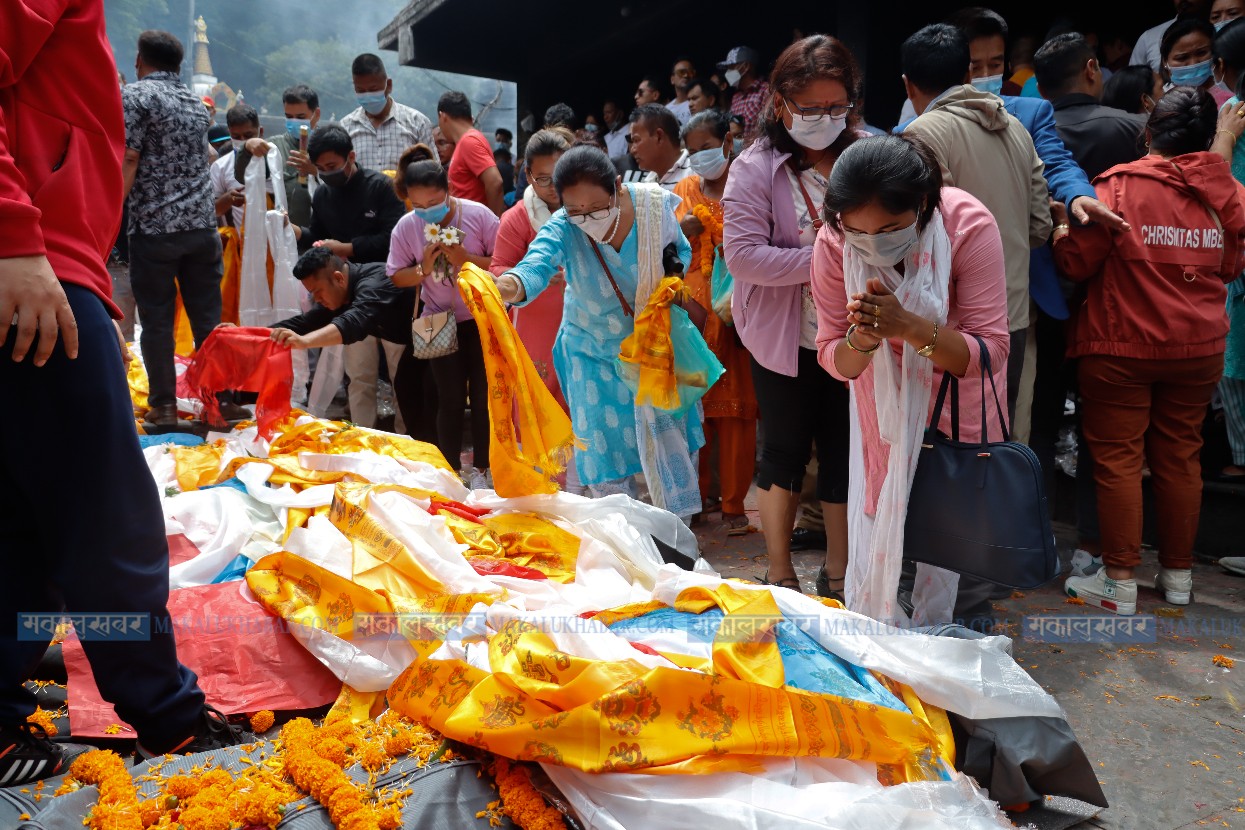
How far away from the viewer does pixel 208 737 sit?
227cm

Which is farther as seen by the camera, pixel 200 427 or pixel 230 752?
pixel 200 427

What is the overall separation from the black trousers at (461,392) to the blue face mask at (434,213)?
1.82 feet

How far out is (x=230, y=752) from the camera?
7.03 feet

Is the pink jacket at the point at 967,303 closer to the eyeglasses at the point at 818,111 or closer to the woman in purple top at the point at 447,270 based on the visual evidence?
the eyeglasses at the point at 818,111

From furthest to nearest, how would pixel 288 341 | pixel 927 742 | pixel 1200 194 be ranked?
1. pixel 288 341
2. pixel 1200 194
3. pixel 927 742

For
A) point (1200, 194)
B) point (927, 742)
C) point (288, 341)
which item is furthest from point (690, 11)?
point (927, 742)

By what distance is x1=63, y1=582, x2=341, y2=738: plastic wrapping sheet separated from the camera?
2566mm

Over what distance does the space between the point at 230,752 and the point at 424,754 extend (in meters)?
0.45

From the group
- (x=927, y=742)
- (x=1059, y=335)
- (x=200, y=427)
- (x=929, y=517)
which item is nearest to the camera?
(x=927, y=742)

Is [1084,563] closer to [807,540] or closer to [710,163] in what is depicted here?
[807,540]

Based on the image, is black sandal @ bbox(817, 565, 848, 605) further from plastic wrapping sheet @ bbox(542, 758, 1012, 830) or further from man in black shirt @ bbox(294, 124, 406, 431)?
man in black shirt @ bbox(294, 124, 406, 431)

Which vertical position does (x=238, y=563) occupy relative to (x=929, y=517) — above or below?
below

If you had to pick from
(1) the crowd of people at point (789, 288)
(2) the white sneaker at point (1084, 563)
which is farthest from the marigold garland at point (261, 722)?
(2) the white sneaker at point (1084, 563)

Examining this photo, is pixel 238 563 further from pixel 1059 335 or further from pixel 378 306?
pixel 1059 335
